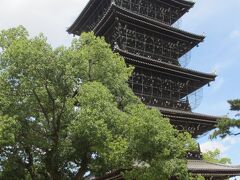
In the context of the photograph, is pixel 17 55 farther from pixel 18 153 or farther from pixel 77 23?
pixel 77 23

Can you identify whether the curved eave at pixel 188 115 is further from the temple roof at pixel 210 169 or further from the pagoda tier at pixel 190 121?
the temple roof at pixel 210 169

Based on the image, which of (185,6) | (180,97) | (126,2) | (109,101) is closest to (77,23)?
(126,2)

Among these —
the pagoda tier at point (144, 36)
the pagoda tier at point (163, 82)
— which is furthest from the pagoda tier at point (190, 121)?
the pagoda tier at point (144, 36)

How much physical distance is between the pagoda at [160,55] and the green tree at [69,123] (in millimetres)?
7723

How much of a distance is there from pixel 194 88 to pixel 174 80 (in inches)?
89.9

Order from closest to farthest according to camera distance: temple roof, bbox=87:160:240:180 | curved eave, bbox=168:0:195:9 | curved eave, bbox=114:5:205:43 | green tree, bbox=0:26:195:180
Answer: green tree, bbox=0:26:195:180 → temple roof, bbox=87:160:240:180 → curved eave, bbox=114:5:205:43 → curved eave, bbox=168:0:195:9

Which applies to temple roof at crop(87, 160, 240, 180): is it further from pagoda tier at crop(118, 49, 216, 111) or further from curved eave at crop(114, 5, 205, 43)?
curved eave at crop(114, 5, 205, 43)

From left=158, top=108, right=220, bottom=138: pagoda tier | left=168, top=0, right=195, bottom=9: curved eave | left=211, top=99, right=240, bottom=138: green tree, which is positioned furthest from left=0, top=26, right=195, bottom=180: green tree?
left=168, top=0, right=195, bottom=9: curved eave

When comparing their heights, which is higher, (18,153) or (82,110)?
(82,110)

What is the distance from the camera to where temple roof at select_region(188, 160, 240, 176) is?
24.9 meters

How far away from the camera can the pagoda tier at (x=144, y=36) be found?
3222 centimetres

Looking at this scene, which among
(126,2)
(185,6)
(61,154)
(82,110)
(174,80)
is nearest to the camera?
(82,110)

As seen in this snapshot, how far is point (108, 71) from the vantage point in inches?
872

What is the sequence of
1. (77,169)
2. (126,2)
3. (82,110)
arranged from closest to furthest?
(82,110)
(77,169)
(126,2)
